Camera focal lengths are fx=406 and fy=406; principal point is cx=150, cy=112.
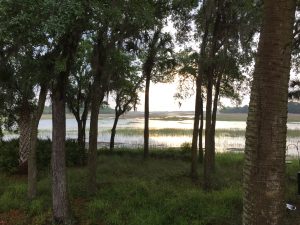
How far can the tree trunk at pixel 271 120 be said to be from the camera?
17.3ft

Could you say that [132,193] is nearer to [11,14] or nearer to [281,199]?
[11,14]

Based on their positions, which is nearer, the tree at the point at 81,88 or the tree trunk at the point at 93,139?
the tree trunk at the point at 93,139

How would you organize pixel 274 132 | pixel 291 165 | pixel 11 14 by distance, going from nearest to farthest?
pixel 274 132 → pixel 11 14 → pixel 291 165

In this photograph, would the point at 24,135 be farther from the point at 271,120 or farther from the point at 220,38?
the point at 271,120

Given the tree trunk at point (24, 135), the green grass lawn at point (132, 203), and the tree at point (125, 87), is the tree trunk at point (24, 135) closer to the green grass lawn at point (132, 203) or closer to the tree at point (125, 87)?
the green grass lawn at point (132, 203)

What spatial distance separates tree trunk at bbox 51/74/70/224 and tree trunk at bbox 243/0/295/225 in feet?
28.3

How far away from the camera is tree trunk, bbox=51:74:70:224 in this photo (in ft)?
42.6

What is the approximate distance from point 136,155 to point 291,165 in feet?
36.1

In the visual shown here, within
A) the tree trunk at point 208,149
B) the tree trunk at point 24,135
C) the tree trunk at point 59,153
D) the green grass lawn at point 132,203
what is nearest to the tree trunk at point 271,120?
the green grass lawn at point 132,203

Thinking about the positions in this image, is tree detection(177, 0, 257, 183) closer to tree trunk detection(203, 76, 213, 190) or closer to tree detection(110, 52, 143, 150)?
tree trunk detection(203, 76, 213, 190)

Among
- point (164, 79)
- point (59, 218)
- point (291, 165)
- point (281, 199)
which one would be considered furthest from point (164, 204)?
point (164, 79)

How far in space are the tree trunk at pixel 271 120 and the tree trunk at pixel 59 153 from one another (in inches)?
340

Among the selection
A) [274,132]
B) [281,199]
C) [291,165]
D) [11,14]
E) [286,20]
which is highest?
[11,14]

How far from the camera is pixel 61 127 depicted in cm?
1316
